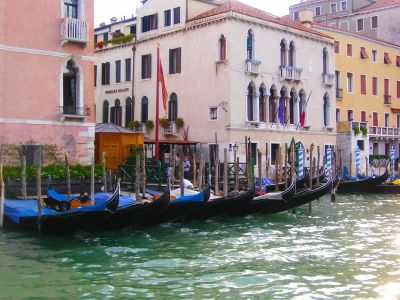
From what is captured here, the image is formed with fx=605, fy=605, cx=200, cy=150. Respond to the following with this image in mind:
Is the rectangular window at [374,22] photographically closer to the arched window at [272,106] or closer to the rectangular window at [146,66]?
the arched window at [272,106]

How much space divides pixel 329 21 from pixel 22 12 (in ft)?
70.1

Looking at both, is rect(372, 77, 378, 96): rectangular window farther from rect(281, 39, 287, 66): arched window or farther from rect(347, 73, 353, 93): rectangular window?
rect(281, 39, 287, 66): arched window

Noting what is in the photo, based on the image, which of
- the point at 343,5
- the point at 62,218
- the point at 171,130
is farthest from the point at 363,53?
the point at 62,218

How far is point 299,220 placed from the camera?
1215 centimetres

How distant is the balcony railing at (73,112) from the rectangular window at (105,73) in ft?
32.2

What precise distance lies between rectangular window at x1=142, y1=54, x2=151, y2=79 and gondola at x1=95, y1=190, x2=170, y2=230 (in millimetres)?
11230

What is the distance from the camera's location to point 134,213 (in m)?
9.90

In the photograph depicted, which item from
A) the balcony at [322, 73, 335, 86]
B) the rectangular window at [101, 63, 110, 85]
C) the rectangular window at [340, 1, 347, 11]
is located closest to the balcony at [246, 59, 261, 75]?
the balcony at [322, 73, 335, 86]

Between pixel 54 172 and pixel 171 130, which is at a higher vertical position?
pixel 171 130

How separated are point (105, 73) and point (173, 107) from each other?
→ 156 inches

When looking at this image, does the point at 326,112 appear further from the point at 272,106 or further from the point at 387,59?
the point at 387,59

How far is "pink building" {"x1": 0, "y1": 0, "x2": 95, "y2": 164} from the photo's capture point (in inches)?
473

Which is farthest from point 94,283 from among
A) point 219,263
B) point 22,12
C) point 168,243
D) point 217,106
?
point 217,106

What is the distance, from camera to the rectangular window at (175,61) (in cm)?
2003
